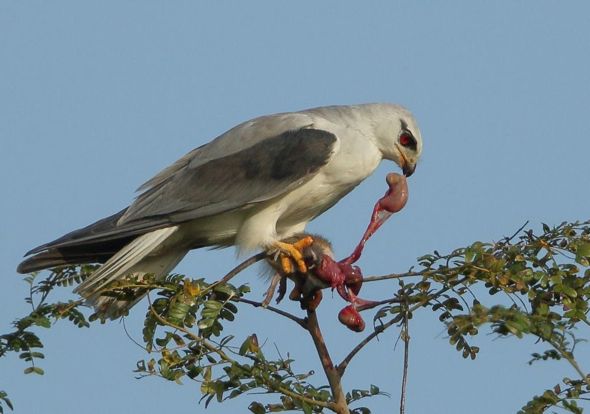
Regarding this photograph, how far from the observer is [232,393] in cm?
376

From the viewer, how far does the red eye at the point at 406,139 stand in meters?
6.50

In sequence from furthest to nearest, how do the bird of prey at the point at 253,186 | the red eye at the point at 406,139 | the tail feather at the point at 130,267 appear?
the red eye at the point at 406,139 < the bird of prey at the point at 253,186 < the tail feather at the point at 130,267

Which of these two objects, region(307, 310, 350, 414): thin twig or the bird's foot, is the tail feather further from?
region(307, 310, 350, 414): thin twig

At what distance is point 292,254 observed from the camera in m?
5.58

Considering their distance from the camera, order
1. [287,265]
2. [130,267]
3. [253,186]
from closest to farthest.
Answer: [287,265] < [130,267] < [253,186]

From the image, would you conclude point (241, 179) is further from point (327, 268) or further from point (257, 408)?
point (257, 408)

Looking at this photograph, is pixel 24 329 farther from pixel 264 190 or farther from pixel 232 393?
pixel 264 190

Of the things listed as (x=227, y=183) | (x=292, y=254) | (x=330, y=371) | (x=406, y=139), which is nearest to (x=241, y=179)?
(x=227, y=183)

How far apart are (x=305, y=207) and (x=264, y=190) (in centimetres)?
32

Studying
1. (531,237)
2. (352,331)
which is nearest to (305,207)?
(352,331)

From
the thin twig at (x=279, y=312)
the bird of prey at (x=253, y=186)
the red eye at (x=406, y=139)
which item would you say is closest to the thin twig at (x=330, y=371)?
the thin twig at (x=279, y=312)

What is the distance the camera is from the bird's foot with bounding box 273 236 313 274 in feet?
18.0

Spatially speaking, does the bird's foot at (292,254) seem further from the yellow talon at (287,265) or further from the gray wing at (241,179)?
the gray wing at (241,179)

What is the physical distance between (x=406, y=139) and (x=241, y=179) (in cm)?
113
